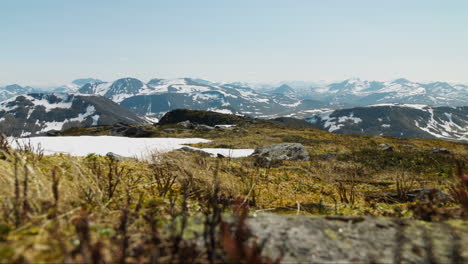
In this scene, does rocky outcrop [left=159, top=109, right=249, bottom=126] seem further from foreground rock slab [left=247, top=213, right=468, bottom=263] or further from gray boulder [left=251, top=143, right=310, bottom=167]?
foreground rock slab [left=247, top=213, right=468, bottom=263]

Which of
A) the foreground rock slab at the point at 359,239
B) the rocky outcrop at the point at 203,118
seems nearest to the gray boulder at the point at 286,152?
the foreground rock slab at the point at 359,239

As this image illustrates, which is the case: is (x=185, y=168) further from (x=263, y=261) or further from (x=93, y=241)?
(x=263, y=261)

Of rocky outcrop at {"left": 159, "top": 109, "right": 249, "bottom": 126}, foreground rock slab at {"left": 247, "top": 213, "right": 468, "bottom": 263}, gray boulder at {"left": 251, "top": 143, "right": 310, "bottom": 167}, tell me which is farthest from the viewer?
rocky outcrop at {"left": 159, "top": 109, "right": 249, "bottom": 126}

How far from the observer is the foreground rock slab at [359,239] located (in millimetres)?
2211

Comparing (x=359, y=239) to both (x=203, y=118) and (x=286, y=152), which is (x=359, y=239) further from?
(x=203, y=118)

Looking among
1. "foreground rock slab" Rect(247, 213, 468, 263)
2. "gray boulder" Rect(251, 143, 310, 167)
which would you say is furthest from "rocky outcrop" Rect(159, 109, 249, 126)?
"foreground rock slab" Rect(247, 213, 468, 263)

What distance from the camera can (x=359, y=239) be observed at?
2.47 meters

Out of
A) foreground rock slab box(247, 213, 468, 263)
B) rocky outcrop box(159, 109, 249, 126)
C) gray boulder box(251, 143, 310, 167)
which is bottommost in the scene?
gray boulder box(251, 143, 310, 167)

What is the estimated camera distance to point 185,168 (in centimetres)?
563

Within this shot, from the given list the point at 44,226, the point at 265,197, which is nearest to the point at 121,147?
the point at 265,197

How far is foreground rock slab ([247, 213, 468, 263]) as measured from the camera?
221 cm

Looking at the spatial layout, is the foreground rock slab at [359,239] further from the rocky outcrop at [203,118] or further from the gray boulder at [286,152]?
the rocky outcrop at [203,118]

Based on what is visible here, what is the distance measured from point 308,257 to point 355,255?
381 millimetres

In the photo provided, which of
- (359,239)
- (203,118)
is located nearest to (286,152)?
(359,239)
